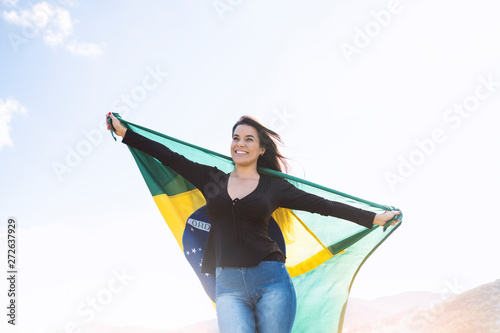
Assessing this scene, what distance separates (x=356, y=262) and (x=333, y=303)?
418 millimetres

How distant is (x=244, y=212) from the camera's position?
292 cm

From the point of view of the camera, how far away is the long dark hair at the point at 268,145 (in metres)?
3.47

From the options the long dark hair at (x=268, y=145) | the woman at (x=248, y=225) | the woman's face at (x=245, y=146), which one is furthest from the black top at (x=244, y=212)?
the long dark hair at (x=268, y=145)

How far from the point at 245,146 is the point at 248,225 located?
74cm

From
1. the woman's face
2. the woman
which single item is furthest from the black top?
the woman's face

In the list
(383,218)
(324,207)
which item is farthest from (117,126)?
(383,218)

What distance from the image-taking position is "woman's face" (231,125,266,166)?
3326mm

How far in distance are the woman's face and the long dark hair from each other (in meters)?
0.05

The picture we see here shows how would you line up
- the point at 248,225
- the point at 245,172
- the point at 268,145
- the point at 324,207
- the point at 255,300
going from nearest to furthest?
1. the point at 255,300
2. the point at 248,225
3. the point at 324,207
4. the point at 245,172
5. the point at 268,145

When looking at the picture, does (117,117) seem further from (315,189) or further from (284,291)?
(284,291)

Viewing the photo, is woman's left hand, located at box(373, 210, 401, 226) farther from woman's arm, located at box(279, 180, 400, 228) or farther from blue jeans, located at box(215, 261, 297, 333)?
blue jeans, located at box(215, 261, 297, 333)

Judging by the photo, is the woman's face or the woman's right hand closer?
the woman's face

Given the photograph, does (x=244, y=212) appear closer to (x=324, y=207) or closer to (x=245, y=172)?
(x=245, y=172)

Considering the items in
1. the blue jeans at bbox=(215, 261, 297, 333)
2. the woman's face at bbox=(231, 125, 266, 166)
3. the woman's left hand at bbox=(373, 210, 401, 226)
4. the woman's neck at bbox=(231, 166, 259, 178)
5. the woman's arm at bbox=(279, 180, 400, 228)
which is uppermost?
the woman's face at bbox=(231, 125, 266, 166)
